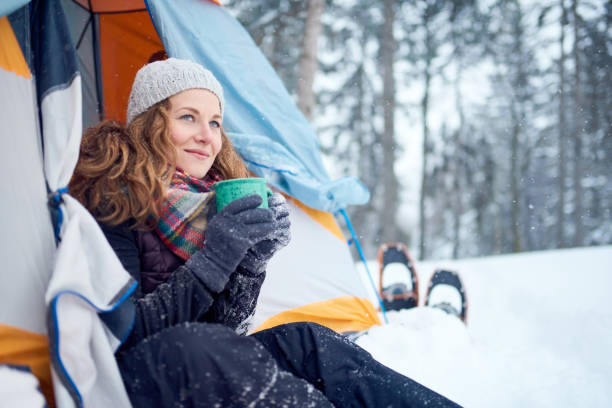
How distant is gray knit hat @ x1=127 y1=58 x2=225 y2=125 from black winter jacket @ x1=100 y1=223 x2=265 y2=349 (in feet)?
1.81

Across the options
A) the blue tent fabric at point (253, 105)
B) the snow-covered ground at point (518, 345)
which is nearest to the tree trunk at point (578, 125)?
the snow-covered ground at point (518, 345)

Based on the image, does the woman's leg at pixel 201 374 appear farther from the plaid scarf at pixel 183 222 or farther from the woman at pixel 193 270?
the plaid scarf at pixel 183 222

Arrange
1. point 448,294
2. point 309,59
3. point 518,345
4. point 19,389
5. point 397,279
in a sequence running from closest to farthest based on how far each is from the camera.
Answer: point 19,389 → point 518,345 → point 448,294 → point 397,279 → point 309,59

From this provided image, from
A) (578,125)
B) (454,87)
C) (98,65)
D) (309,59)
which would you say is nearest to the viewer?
(98,65)

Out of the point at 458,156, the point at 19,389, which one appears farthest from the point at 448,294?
the point at 458,156

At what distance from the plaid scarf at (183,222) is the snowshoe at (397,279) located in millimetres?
2235

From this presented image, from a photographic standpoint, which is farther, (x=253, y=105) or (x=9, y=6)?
(x=253, y=105)

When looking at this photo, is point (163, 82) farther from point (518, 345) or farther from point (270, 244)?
point (518, 345)

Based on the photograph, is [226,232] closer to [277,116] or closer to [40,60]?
[40,60]

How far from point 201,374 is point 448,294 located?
2.51 m

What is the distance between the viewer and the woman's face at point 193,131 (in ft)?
4.83

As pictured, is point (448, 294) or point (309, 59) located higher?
point (309, 59)

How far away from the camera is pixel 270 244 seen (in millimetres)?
1277

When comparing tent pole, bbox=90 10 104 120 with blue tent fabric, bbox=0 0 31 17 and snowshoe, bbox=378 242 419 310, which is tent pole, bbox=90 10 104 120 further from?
snowshoe, bbox=378 242 419 310
